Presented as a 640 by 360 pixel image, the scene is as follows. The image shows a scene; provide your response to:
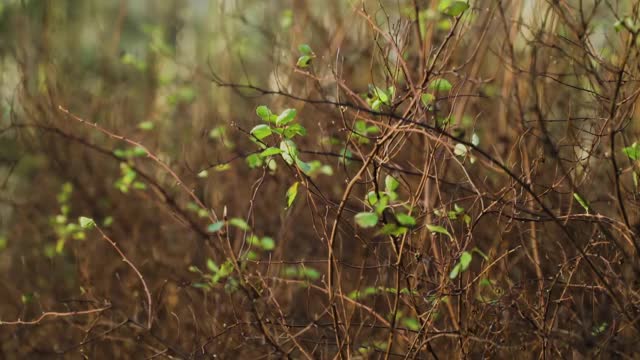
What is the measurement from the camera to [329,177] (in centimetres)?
496

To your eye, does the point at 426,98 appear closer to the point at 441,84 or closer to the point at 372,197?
the point at 441,84

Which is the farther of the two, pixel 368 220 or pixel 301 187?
pixel 301 187

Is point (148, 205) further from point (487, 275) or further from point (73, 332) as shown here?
point (487, 275)

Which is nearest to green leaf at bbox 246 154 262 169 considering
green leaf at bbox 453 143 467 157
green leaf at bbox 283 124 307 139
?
green leaf at bbox 283 124 307 139

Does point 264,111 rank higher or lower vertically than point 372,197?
higher

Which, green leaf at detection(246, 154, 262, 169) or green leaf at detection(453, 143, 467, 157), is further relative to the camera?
green leaf at detection(246, 154, 262, 169)

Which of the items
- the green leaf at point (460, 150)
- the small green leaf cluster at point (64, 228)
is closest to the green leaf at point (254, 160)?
the green leaf at point (460, 150)

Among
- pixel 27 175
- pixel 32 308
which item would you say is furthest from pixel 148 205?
pixel 27 175

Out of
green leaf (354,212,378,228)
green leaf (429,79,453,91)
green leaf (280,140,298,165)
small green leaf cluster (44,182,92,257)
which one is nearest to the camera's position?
green leaf (354,212,378,228)

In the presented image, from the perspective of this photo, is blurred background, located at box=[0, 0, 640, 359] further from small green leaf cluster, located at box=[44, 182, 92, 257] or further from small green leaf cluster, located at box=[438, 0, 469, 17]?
small green leaf cluster, located at box=[438, 0, 469, 17]

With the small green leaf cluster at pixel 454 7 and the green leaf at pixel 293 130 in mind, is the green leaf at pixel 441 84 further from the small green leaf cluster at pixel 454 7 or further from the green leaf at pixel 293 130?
the green leaf at pixel 293 130

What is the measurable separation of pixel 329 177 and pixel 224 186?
2.58 ft

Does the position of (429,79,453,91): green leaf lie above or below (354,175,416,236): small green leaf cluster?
above

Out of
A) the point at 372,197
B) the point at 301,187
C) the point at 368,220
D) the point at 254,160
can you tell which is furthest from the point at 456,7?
the point at 301,187
